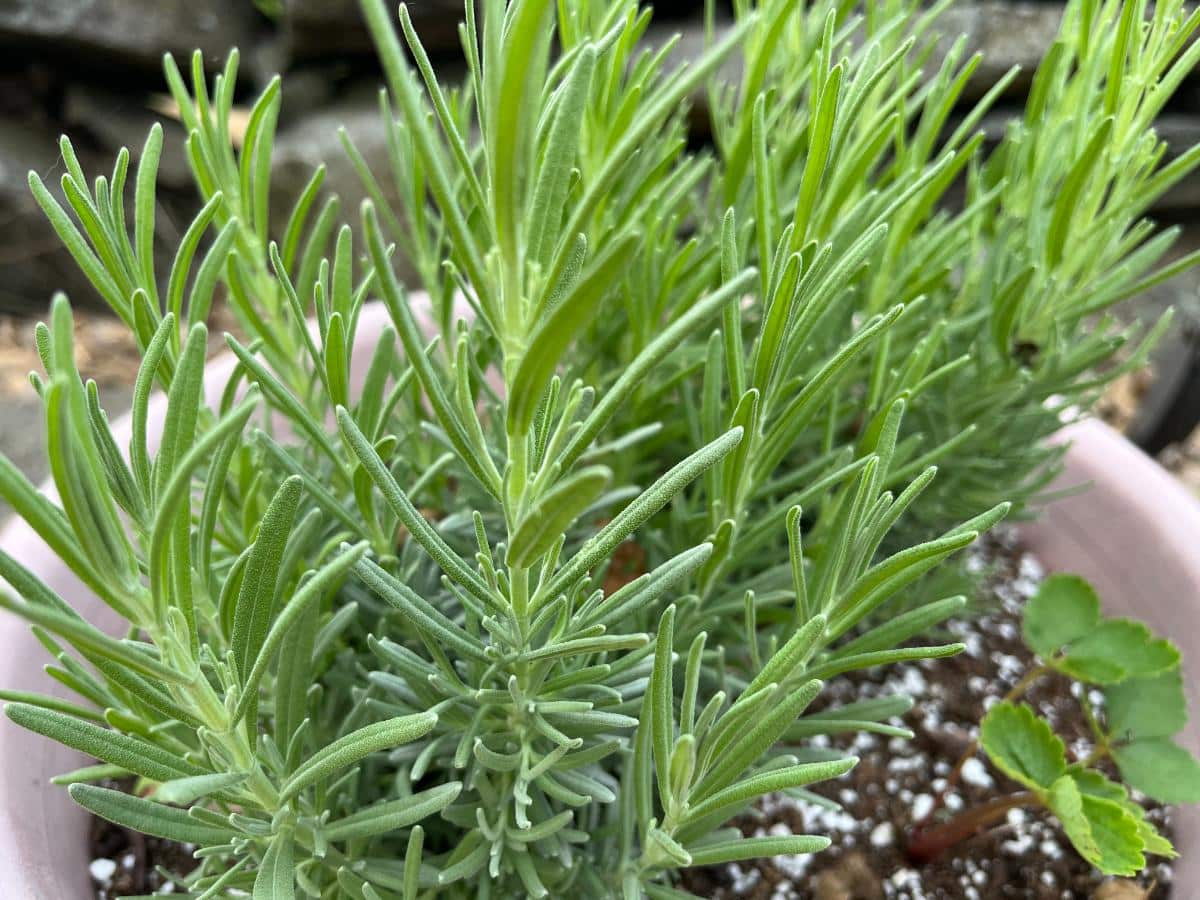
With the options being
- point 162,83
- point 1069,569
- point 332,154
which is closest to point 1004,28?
point 1069,569

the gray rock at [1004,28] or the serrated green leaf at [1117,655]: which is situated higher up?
the gray rock at [1004,28]

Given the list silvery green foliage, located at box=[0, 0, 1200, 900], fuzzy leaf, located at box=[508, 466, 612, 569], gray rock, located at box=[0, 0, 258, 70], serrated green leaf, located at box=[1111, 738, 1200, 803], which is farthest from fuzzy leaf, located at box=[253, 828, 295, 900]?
gray rock, located at box=[0, 0, 258, 70]

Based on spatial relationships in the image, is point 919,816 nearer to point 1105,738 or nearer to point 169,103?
point 1105,738

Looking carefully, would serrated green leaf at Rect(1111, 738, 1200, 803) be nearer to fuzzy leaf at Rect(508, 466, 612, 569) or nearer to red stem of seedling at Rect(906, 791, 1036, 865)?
red stem of seedling at Rect(906, 791, 1036, 865)

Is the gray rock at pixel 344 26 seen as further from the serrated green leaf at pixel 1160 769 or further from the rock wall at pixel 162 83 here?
the serrated green leaf at pixel 1160 769

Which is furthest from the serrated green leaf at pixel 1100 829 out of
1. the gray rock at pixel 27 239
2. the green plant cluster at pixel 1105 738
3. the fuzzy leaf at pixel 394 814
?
the gray rock at pixel 27 239

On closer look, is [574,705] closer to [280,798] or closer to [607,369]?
[280,798]
